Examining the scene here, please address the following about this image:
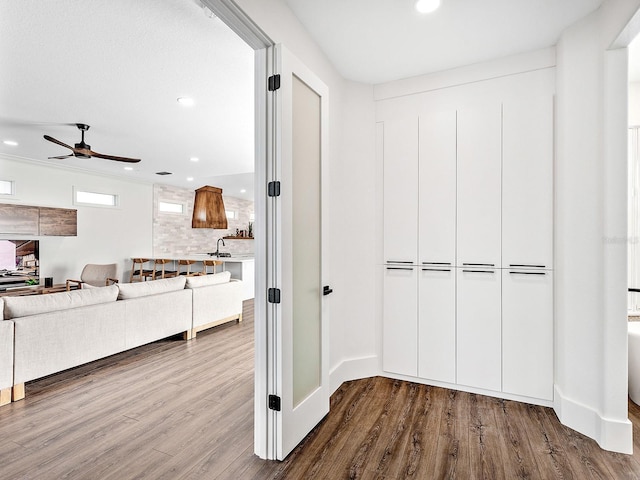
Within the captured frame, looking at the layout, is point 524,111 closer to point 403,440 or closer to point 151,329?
point 403,440

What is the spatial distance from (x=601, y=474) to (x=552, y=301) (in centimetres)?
106

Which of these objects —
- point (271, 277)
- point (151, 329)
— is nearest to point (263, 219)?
point (271, 277)

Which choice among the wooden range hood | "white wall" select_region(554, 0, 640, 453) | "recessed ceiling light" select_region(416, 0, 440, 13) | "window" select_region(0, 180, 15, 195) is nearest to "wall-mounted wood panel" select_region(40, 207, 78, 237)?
"window" select_region(0, 180, 15, 195)

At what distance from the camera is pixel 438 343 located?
2.80 meters

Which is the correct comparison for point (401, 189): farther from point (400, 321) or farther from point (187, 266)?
point (187, 266)

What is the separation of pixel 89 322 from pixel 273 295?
2283 mm

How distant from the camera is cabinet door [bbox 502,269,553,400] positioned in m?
2.46

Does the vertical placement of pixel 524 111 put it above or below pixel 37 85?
below

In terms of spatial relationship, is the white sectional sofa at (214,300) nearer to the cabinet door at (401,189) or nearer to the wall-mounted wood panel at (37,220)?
the cabinet door at (401,189)

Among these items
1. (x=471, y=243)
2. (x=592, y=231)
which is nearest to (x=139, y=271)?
(x=471, y=243)

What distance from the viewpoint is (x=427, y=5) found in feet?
6.54

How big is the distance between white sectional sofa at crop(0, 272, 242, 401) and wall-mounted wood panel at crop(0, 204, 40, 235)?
3253mm

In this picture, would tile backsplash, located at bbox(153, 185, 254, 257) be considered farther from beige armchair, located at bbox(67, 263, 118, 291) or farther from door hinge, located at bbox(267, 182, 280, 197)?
door hinge, located at bbox(267, 182, 280, 197)

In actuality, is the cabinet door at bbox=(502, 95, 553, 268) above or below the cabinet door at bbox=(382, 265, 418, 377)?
above
